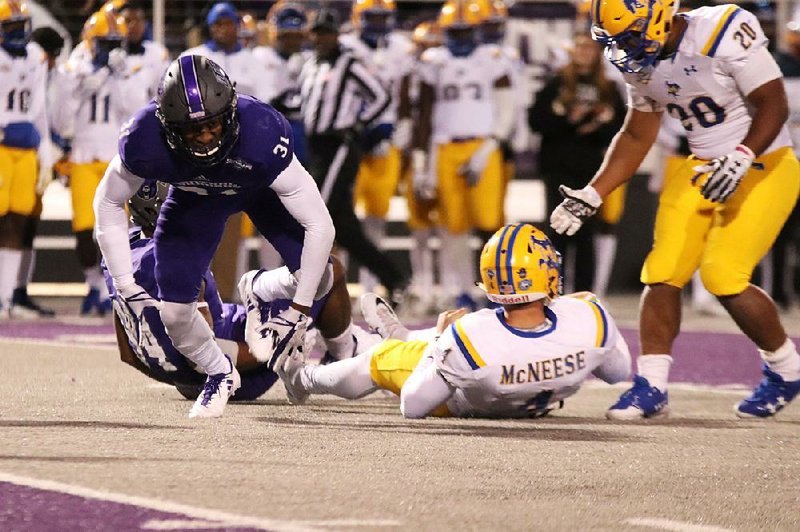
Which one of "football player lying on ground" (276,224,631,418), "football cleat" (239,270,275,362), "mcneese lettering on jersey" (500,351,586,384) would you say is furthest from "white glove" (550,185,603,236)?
"football cleat" (239,270,275,362)

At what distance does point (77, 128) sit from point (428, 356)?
239 inches

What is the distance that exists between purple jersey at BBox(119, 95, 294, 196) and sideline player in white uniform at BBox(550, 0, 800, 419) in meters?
1.07

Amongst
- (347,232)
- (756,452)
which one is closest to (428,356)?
(756,452)

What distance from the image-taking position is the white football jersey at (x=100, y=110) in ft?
36.6

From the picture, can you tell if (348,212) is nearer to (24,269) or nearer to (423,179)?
(423,179)

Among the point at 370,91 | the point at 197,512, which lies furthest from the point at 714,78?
the point at 370,91

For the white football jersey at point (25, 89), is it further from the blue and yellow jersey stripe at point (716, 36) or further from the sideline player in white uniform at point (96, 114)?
the blue and yellow jersey stripe at point (716, 36)

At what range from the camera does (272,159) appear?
564 centimetres

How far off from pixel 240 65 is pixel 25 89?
4.51 ft

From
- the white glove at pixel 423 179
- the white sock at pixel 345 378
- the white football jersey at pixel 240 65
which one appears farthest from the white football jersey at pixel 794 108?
the white sock at pixel 345 378

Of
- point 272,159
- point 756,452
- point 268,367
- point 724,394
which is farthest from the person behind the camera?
point 724,394

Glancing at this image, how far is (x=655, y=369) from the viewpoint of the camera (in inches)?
244

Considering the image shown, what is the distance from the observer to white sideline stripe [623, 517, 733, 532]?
3922 millimetres

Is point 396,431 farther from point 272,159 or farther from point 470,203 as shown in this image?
point 470,203
